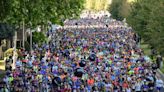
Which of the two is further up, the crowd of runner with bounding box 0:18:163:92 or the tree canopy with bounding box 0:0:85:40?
the tree canopy with bounding box 0:0:85:40

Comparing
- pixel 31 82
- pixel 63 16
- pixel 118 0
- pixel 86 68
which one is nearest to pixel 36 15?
pixel 86 68

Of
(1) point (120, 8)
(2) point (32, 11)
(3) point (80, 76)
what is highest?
(1) point (120, 8)

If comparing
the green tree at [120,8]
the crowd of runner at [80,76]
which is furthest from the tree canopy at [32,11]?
the green tree at [120,8]

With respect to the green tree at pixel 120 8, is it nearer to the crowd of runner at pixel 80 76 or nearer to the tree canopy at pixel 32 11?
the tree canopy at pixel 32 11

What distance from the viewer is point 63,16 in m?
47.0

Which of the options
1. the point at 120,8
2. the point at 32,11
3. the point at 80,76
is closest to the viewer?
the point at 80,76

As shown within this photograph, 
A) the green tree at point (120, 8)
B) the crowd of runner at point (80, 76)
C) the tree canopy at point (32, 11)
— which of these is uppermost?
the green tree at point (120, 8)

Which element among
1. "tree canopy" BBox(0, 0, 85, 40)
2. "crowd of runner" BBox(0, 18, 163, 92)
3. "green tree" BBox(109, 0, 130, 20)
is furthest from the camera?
"green tree" BBox(109, 0, 130, 20)

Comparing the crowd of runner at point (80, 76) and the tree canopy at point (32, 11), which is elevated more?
the tree canopy at point (32, 11)

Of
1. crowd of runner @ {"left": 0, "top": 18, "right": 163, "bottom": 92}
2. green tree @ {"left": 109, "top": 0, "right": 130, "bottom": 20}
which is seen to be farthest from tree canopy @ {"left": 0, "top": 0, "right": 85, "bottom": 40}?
A: green tree @ {"left": 109, "top": 0, "right": 130, "bottom": 20}

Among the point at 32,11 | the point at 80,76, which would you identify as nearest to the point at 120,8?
the point at 32,11

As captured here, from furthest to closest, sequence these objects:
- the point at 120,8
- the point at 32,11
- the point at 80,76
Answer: the point at 120,8 < the point at 32,11 < the point at 80,76

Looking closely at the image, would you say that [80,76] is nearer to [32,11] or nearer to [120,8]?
[32,11]

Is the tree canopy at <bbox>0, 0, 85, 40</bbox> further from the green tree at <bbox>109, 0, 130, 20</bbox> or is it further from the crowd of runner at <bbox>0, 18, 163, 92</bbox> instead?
the green tree at <bbox>109, 0, 130, 20</bbox>
